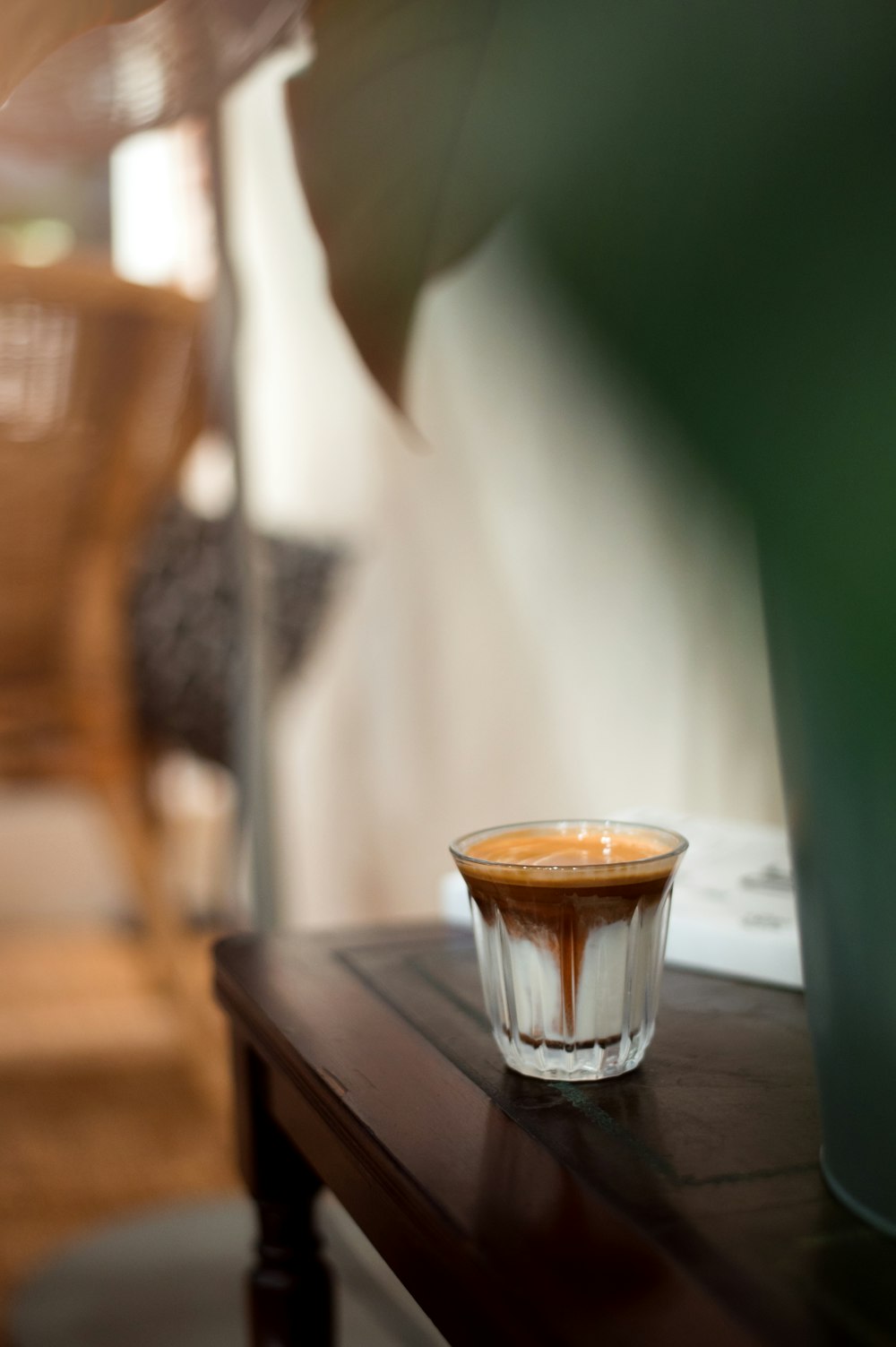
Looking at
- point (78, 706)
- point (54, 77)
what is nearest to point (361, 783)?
point (78, 706)

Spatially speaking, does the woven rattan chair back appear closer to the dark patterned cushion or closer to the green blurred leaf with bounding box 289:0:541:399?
the dark patterned cushion

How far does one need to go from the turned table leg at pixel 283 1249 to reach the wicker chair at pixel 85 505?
3.68 ft

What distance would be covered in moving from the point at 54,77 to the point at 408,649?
730mm

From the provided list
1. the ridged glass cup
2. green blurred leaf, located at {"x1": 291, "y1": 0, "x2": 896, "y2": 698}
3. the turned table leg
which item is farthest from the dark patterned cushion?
green blurred leaf, located at {"x1": 291, "y1": 0, "x2": 896, "y2": 698}

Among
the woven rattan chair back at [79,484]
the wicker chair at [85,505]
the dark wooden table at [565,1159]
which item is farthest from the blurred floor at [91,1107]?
the dark wooden table at [565,1159]

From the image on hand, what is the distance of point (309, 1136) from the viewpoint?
371 mm

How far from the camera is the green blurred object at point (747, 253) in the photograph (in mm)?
149

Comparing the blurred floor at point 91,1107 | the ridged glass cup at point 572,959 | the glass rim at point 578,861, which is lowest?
the blurred floor at point 91,1107

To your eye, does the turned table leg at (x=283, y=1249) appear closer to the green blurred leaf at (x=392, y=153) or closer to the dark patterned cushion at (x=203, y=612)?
the green blurred leaf at (x=392, y=153)

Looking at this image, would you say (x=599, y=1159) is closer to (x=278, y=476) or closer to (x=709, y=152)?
(x=709, y=152)

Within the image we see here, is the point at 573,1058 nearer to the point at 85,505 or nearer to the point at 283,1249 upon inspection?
the point at 283,1249

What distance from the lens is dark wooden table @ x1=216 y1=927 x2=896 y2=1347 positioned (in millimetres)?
211

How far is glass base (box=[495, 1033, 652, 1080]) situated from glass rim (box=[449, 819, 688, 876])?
5 centimetres

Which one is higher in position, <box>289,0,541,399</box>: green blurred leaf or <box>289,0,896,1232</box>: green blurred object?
<box>289,0,541,399</box>: green blurred leaf
